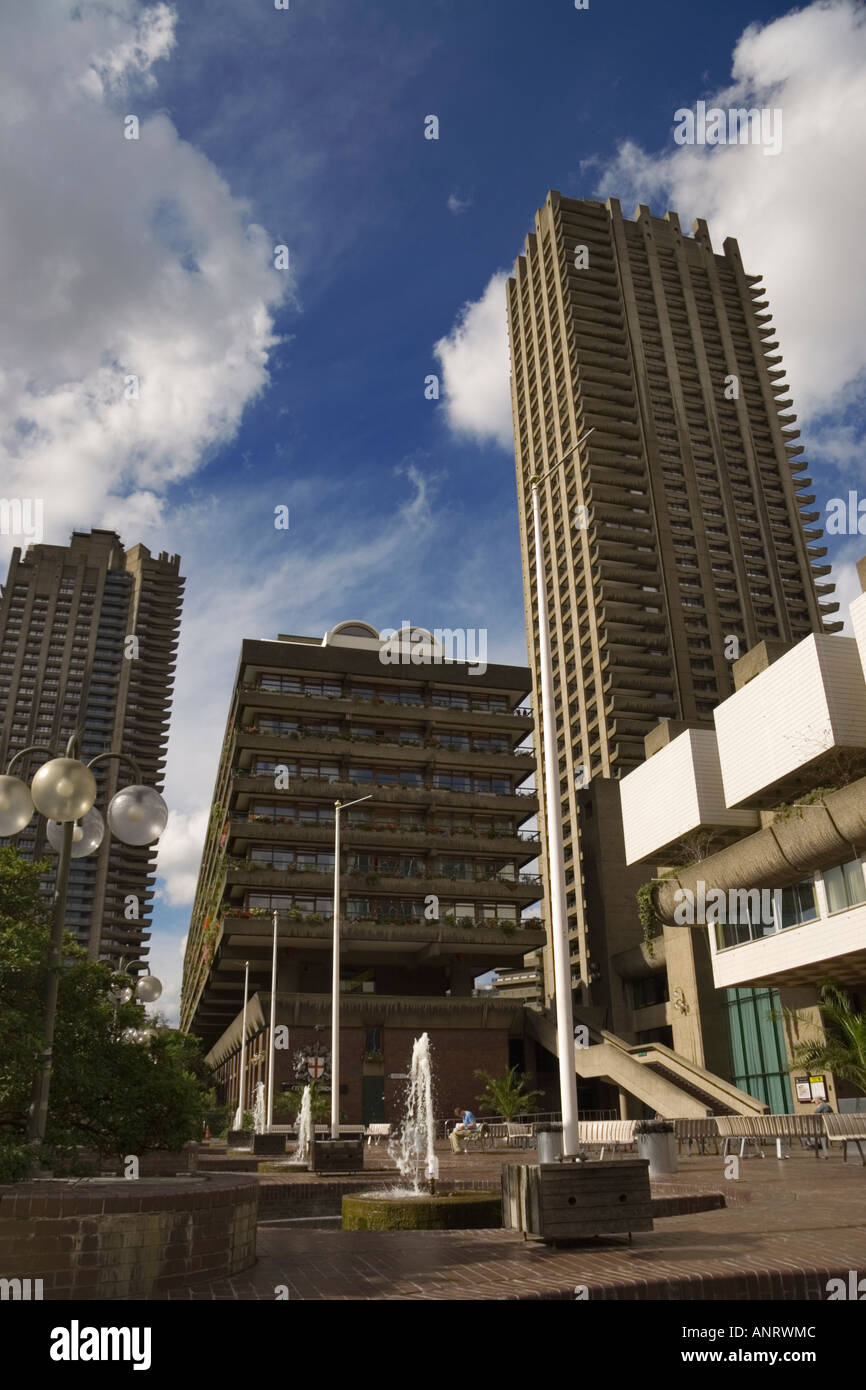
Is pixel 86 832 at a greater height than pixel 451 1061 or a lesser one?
lesser

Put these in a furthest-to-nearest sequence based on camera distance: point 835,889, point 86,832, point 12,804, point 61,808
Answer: point 835,889, point 86,832, point 12,804, point 61,808

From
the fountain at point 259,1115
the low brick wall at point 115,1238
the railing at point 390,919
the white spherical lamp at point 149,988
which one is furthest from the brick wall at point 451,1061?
the low brick wall at point 115,1238

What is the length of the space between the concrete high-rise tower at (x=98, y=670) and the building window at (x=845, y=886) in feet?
395

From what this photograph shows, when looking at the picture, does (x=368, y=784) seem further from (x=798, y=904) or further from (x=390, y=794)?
(x=798, y=904)

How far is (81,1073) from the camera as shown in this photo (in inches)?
374

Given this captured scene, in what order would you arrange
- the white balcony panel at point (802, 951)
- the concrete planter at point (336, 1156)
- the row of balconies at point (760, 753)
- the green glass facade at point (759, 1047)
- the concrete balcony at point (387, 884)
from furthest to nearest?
the concrete balcony at point (387, 884) → the green glass facade at point (759, 1047) → the row of balconies at point (760, 753) → the white balcony panel at point (802, 951) → the concrete planter at point (336, 1156)

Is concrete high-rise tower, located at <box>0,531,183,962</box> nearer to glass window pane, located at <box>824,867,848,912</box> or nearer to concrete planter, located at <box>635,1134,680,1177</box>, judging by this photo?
glass window pane, located at <box>824,867,848,912</box>

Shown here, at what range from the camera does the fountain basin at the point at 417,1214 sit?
11.4m

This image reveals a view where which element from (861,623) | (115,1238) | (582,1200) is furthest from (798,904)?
(115,1238)

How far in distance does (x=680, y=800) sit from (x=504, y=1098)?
1631cm

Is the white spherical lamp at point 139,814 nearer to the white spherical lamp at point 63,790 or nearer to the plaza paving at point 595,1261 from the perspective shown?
the white spherical lamp at point 63,790

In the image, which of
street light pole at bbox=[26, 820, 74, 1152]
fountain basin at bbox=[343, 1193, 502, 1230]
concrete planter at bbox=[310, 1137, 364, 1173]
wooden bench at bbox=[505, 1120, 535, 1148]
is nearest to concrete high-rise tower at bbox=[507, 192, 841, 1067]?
wooden bench at bbox=[505, 1120, 535, 1148]

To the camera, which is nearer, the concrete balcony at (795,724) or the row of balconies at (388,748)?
the concrete balcony at (795,724)

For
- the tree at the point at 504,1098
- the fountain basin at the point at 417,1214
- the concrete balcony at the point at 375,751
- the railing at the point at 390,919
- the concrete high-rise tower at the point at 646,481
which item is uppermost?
the concrete high-rise tower at the point at 646,481
